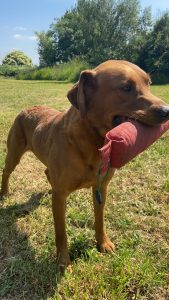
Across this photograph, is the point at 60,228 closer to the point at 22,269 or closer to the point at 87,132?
the point at 22,269

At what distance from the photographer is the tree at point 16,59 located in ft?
156

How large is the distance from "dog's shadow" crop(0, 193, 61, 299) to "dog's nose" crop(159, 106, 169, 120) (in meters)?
1.62

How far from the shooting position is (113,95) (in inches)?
117

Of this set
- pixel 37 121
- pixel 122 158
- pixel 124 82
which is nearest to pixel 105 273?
pixel 122 158

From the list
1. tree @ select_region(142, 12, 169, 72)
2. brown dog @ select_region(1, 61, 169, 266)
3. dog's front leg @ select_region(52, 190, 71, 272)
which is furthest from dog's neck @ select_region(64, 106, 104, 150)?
tree @ select_region(142, 12, 169, 72)

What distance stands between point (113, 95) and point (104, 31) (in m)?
33.5

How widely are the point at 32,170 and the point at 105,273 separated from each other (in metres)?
2.88

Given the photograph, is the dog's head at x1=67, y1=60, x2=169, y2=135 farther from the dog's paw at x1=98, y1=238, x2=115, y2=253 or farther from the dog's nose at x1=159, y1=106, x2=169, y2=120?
the dog's paw at x1=98, y1=238, x2=115, y2=253

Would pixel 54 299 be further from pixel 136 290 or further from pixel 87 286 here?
pixel 136 290

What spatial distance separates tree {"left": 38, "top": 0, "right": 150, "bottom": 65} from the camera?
3234 cm

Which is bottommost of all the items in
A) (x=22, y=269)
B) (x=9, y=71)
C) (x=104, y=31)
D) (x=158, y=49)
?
(x=22, y=269)

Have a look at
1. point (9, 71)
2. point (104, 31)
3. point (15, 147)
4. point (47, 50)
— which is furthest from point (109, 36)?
point (15, 147)

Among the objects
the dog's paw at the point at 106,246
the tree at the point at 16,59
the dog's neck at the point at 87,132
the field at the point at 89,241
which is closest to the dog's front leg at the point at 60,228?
the field at the point at 89,241

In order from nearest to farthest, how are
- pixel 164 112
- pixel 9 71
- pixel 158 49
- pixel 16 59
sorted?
pixel 164 112, pixel 158 49, pixel 9 71, pixel 16 59
